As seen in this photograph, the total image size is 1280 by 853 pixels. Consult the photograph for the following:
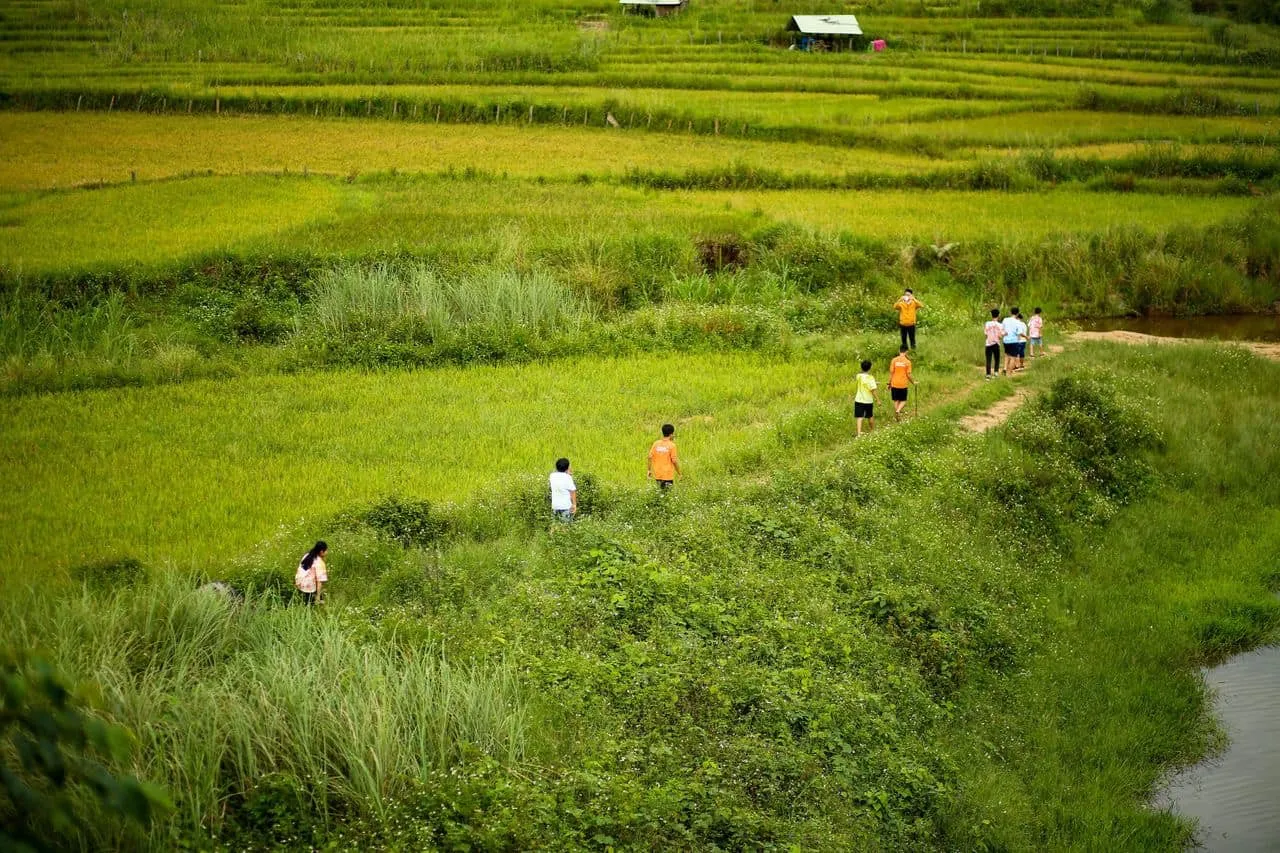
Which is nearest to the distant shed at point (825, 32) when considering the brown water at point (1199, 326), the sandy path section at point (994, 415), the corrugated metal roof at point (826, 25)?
the corrugated metal roof at point (826, 25)

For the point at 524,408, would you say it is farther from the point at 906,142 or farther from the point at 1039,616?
the point at 906,142

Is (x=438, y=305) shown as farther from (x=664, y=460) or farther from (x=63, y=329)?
(x=664, y=460)

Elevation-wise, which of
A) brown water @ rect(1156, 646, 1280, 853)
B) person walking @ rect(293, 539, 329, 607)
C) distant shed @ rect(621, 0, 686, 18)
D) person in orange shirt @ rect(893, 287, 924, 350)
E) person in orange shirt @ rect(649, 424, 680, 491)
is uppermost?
distant shed @ rect(621, 0, 686, 18)

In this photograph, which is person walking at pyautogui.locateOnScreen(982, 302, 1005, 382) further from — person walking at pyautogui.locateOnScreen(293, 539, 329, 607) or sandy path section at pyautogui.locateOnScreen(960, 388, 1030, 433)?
person walking at pyautogui.locateOnScreen(293, 539, 329, 607)

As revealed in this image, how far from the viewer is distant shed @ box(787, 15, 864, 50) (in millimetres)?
45594

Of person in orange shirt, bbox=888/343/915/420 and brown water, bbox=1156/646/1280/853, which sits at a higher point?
person in orange shirt, bbox=888/343/915/420

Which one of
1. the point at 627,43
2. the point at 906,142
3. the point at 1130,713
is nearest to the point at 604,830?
the point at 1130,713

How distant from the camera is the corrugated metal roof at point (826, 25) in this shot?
149 feet

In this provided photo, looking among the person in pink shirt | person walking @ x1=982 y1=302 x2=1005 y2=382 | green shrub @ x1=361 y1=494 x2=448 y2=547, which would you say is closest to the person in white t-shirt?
green shrub @ x1=361 y1=494 x2=448 y2=547

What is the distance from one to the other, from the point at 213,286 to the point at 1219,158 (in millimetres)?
24342

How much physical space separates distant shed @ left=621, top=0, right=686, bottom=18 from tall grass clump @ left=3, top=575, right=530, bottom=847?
43.9m

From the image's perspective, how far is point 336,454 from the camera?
14719mm

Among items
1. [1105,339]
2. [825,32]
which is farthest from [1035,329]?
[825,32]

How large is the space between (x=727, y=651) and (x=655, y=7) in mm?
44059
